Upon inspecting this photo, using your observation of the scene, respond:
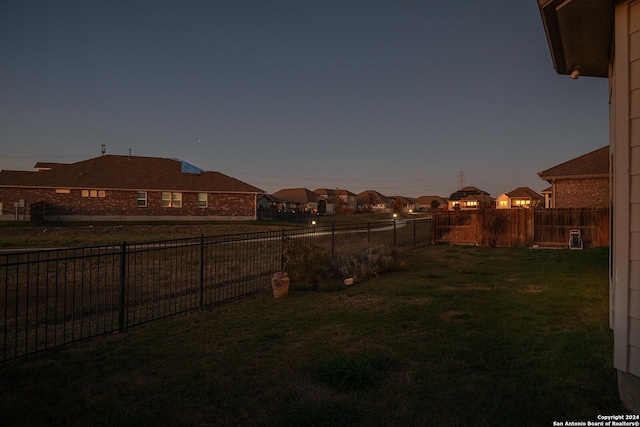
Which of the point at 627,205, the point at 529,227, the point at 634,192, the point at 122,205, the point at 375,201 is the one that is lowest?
the point at 529,227

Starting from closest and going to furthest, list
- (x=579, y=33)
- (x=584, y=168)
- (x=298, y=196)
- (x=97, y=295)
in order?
1. (x=579, y=33)
2. (x=97, y=295)
3. (x=584, y=168)
4. (x=298, y=196)

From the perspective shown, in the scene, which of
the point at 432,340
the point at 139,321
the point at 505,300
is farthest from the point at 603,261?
the point at 139,321

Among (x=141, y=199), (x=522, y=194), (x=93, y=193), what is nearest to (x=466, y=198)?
(x=522, y=194)

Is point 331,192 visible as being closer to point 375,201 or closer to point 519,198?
point 375,201

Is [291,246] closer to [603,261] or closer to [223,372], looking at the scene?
[223,372]

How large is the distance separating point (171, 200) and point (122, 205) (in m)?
3.95

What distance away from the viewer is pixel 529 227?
54.6ft

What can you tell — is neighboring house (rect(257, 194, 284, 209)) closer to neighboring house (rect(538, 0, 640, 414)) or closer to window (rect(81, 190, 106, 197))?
window (rect(81, 190, 106, 197))

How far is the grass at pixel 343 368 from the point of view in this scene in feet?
10.3

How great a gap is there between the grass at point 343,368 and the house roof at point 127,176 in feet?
91.7

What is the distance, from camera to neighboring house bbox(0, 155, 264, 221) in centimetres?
2909

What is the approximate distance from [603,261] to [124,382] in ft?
41.4

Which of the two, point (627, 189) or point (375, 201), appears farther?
point (375, 201)

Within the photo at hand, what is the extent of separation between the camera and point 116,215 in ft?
101
